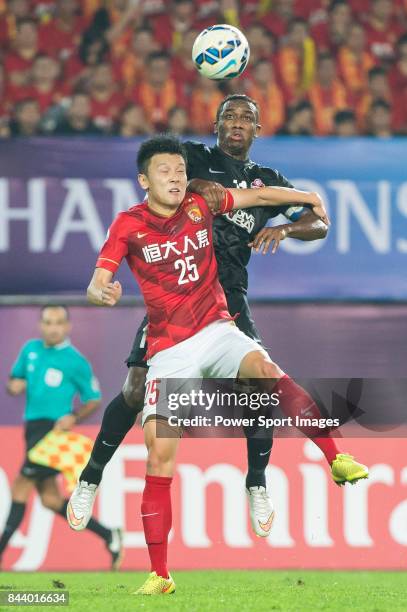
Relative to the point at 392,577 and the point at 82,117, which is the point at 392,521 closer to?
the point at 392,577

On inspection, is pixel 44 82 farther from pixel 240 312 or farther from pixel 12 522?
pixel 240 312

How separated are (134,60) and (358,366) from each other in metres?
3.86

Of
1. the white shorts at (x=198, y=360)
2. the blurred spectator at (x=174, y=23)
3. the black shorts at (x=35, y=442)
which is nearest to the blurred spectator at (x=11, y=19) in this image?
the blurred spectator at (x=174, y=23)

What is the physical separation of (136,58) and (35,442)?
3.87 m

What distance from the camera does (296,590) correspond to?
722 cm

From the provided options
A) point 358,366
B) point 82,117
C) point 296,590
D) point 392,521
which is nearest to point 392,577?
point 392,521

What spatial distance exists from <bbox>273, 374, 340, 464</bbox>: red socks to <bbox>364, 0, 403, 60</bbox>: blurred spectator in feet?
21.8

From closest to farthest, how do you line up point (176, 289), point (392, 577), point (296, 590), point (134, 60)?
point (176, 289)
point (296, 590)
point (392, 577)
point (134, 60)

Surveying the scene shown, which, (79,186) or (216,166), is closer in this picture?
(216,166)

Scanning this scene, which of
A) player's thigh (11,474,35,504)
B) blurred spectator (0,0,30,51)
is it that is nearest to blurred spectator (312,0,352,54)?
blurred spectator (0,0,30,51)

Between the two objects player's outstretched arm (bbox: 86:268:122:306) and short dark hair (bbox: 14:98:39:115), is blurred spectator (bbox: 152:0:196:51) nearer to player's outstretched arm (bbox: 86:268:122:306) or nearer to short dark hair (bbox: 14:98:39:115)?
short dark hair (bbox: 14:98:39:115)

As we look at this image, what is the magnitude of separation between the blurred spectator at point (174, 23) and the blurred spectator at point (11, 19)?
3.99 feet

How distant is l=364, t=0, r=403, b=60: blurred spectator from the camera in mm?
12815

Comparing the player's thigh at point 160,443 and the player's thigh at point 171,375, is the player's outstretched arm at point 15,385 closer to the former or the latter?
the player's thigh at point 171,375
